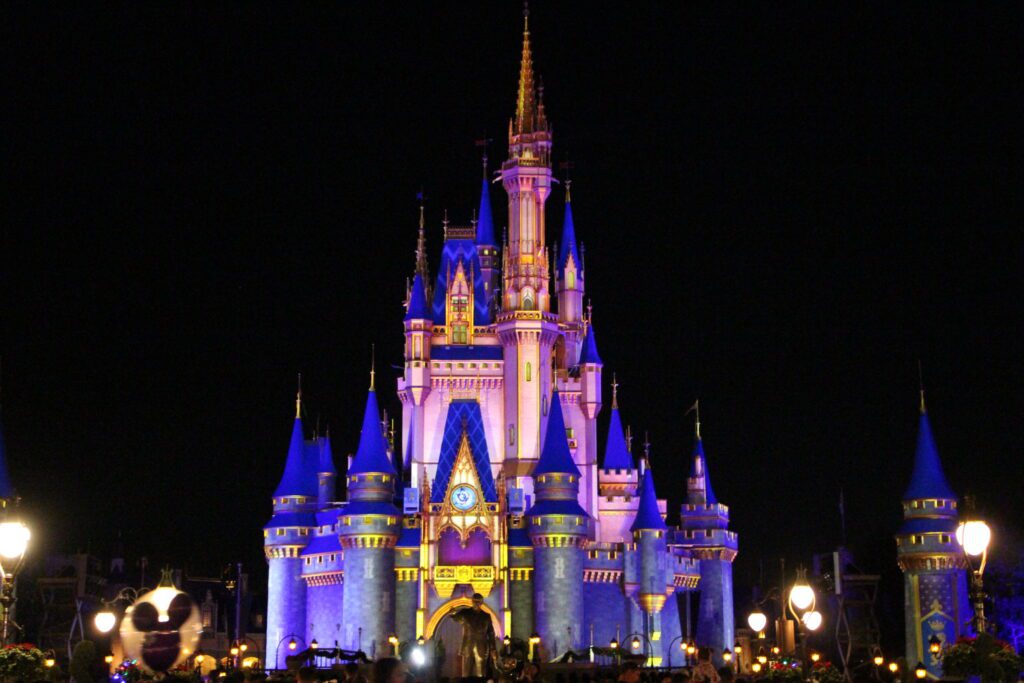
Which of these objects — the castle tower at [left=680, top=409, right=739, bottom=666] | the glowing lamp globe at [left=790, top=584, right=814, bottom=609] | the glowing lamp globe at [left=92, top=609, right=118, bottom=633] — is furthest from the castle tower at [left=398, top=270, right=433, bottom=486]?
the glowing lamp globe at [left=790, top=584, right=814, bottom=609]

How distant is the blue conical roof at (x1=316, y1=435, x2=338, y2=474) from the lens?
7325 centimetres

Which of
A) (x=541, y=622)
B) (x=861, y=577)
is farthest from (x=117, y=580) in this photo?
(x=861, y=577)

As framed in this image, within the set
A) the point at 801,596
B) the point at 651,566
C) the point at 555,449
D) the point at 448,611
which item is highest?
the point at 555,449

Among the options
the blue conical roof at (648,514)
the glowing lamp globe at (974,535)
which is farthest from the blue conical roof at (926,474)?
the glowing lamp globe at (974,535)

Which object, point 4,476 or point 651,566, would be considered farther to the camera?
point 651,566

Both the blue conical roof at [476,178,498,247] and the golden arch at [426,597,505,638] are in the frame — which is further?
the blue conical roof at [476,178,498,247]

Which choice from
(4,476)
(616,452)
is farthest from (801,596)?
(616,452)

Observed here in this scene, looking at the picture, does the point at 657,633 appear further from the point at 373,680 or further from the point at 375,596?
the point at 373,680

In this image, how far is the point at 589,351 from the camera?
7481 cm

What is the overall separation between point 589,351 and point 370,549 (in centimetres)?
1535

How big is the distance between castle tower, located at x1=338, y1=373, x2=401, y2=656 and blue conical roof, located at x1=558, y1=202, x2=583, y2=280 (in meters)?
14.6

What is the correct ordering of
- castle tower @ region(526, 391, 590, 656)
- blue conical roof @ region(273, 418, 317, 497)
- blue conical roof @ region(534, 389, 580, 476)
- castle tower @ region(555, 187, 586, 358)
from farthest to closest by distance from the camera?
castle tower @ region(555, 187, 586, 358) < blue conical roof @ region(273, 418, 317, 497) < blue conical roof @ region(534, 389, 580, 476) < castle tower @ region(526, 391, 590, 656)

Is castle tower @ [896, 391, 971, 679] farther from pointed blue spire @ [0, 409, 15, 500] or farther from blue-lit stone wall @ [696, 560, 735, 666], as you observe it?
pointed blue spire @ [0, 409, 15, 500]

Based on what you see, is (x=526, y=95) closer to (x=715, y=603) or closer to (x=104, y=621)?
(x=715, y=603)
